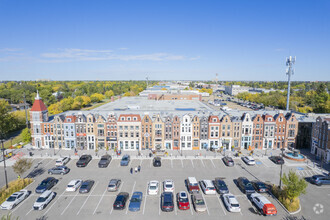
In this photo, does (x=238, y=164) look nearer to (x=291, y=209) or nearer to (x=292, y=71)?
(x=291, y=209)

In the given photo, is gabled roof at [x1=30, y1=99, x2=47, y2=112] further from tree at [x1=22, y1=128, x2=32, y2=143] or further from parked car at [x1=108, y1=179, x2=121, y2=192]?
parked car at [x1=108, y1=179, x2=121, y2=192]

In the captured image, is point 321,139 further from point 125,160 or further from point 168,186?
point 125,160

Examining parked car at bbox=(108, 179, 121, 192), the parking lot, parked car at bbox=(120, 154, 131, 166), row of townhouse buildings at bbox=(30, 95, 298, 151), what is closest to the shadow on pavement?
the parking lot

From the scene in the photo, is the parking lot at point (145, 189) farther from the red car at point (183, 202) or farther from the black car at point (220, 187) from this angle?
the black car at point (220, 187)

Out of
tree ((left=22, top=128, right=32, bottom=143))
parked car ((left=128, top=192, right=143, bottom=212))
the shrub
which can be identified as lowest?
the shrub

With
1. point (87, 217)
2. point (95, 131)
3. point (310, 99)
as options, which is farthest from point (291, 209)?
point (310, 99)
